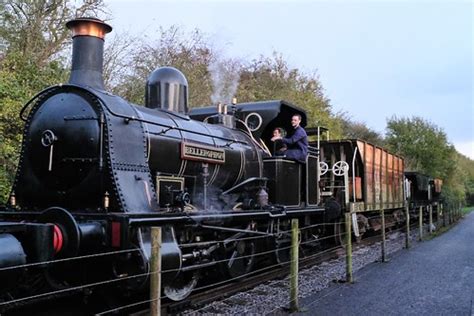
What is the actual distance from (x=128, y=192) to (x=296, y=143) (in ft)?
14.5

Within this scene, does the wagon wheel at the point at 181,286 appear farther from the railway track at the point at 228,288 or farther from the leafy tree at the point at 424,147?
the leafy tree at the point at 424,147

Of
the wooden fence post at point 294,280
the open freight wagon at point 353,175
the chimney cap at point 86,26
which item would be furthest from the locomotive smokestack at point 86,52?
the open freight wagon at point 353,175

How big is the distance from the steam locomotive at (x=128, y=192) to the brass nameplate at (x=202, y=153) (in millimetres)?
16

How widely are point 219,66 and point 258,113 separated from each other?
3.61 m

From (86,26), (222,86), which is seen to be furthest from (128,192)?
(222,86)

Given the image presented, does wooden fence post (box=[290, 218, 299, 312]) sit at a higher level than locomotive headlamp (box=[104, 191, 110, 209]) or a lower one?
lower

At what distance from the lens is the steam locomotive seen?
492cm

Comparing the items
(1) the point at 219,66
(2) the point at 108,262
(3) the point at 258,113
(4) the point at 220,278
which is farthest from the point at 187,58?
(2) the point at 108,262

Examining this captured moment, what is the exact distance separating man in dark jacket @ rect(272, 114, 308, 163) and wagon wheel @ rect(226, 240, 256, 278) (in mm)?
1954

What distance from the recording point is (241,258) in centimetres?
755

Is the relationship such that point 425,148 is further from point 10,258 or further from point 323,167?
point 10,258

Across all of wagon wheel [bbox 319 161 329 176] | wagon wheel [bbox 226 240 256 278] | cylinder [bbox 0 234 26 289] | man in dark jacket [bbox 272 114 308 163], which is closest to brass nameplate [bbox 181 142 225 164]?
wagon wheel [bbox 226 240 256 278]

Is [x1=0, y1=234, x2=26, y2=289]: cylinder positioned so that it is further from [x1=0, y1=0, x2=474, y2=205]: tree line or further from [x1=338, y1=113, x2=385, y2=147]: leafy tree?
[x1=338, y1=113, x2=385, y2=147]: leafy tree

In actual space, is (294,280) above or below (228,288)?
above
